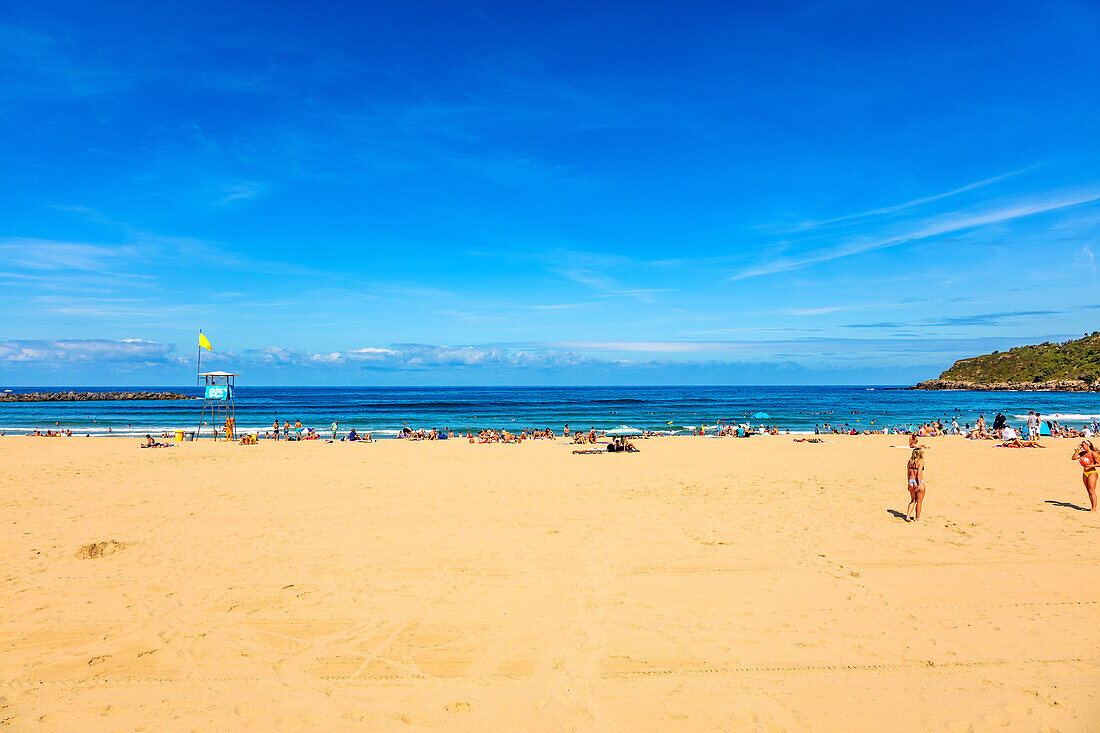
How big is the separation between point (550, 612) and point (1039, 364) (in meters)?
121

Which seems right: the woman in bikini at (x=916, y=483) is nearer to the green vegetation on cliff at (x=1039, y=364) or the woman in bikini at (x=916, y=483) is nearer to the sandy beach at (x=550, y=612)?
the sandy beach at (x=550, y=612)

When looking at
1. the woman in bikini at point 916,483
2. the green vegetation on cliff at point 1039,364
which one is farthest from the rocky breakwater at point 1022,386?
the woman in bikini at point 916,483

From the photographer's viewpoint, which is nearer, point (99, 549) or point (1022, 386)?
point (99, 549)

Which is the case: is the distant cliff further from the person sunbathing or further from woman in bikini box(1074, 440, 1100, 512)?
woman in bikini box(1074, 440, 1100, 512)

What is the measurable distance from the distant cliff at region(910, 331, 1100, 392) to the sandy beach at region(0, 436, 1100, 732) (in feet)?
325

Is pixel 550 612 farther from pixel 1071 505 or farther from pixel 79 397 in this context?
pixel 79 397

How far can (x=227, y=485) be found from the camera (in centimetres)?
1384

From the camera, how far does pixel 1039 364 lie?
92.9m

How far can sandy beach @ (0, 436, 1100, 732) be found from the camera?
14.2ft

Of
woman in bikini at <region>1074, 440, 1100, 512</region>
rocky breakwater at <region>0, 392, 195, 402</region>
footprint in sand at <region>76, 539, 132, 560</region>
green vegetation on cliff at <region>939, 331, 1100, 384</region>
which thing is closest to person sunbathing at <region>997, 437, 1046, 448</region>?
woman in bikini at <region>1074, 440, 1100, 512</region>

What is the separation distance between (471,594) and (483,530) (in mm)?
2849

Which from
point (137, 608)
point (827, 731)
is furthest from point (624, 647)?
point (137, 608)

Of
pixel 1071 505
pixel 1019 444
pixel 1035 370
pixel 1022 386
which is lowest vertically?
pixel 1019 444

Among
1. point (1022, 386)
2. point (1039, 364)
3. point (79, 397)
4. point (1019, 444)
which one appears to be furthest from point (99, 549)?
point (1039, 364)
